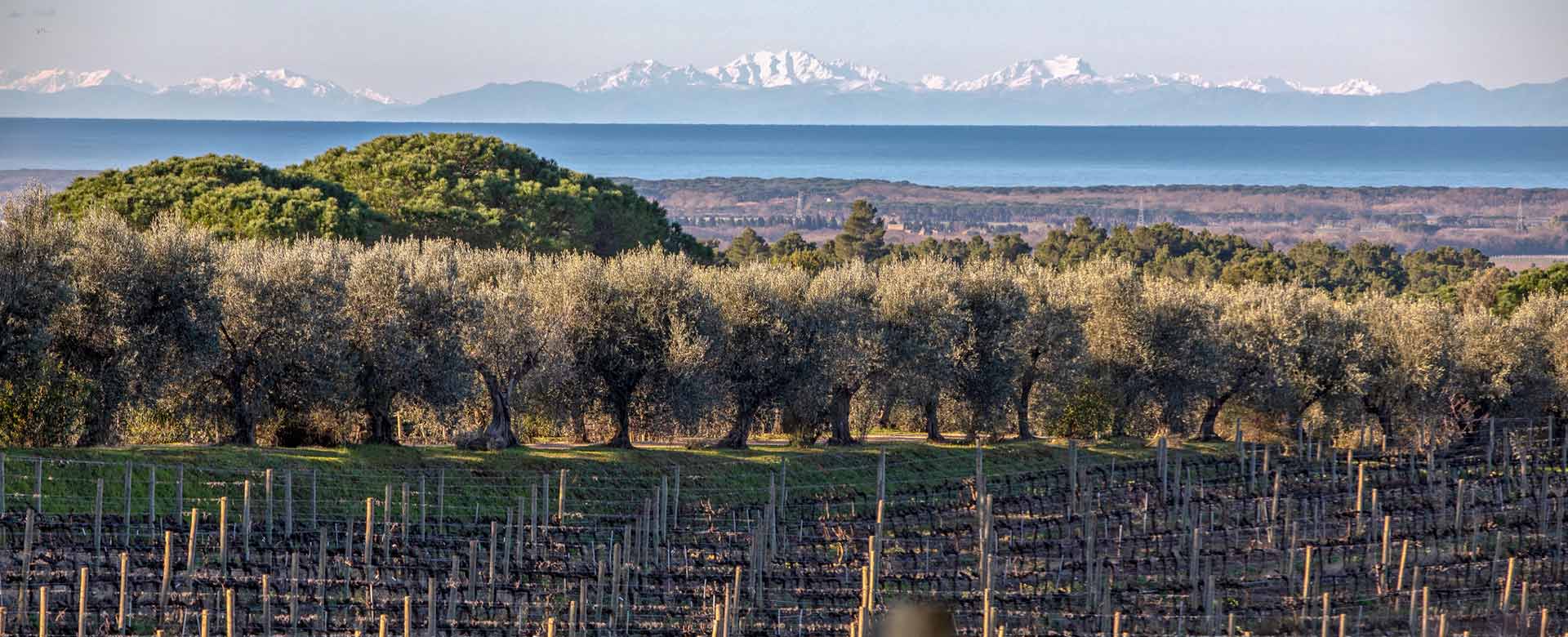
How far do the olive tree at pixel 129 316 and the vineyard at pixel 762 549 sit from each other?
140 inches

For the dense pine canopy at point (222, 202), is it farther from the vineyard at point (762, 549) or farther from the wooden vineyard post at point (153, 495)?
the wooden vineyard post at point (153, 495)

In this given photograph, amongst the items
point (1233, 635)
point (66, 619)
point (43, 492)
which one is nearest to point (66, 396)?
point (43, 492)

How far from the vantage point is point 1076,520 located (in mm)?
40750

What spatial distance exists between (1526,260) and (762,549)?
147313 mm

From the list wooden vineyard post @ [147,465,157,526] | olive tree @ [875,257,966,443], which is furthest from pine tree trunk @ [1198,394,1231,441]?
wooden vineyard post @ [147,465,157,526]

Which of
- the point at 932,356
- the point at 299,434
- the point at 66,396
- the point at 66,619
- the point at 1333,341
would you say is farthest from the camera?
the point at 1333,341

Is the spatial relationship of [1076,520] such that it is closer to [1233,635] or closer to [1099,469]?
[1099,469]

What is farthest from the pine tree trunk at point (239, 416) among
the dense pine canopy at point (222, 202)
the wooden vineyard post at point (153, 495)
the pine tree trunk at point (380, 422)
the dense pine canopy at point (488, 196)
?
the dense pine canopy at point (488, 196)

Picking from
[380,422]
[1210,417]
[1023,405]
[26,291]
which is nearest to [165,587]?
[26,291]

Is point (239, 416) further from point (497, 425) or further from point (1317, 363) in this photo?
point (1317, 363)

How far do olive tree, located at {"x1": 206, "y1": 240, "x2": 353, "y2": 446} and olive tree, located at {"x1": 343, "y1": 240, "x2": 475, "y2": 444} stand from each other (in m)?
0.68

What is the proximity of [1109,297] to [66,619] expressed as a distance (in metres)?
36.3

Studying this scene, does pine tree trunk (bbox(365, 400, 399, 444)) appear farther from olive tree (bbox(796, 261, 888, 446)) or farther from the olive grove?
olive tree (bbox(796, 261, 888, 446))

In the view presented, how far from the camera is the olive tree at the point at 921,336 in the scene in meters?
50.9
